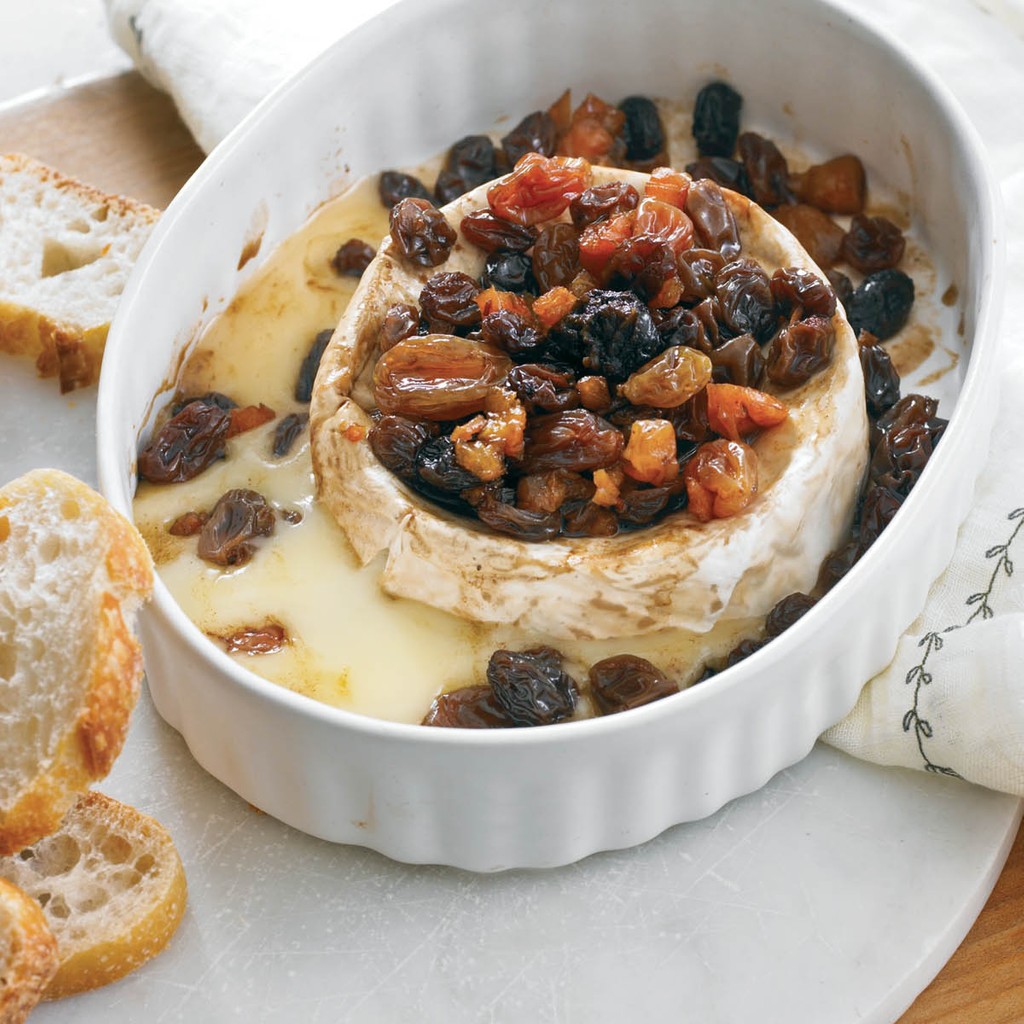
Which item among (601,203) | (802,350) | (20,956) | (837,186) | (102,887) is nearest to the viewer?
(20,956)

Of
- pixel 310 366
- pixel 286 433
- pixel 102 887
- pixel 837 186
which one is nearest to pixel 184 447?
pixel 286 433

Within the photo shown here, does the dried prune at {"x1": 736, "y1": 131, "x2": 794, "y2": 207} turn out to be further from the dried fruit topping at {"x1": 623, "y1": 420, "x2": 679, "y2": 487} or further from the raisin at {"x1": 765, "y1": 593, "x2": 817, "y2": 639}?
the raisin at {"x1": 765, "y1": 593, "x2": 817, "y2": 639}

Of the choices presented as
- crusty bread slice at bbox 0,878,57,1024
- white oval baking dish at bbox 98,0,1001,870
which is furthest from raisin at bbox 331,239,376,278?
crusty bread slice at bbox 0,878,57,1024

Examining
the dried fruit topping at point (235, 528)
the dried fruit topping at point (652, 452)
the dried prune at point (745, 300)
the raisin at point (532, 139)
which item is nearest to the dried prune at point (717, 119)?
the raisin at point (532, 139)

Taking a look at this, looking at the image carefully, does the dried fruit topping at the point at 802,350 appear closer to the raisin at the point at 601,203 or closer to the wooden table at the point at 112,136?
the raisin at the point at 601,203

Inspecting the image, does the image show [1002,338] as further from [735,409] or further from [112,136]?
[112,136]

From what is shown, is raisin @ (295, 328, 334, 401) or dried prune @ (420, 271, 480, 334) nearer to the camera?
dried prune @ (420, 271, 480, 334)

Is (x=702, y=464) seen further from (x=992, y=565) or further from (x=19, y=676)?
(x=19, y=676)
